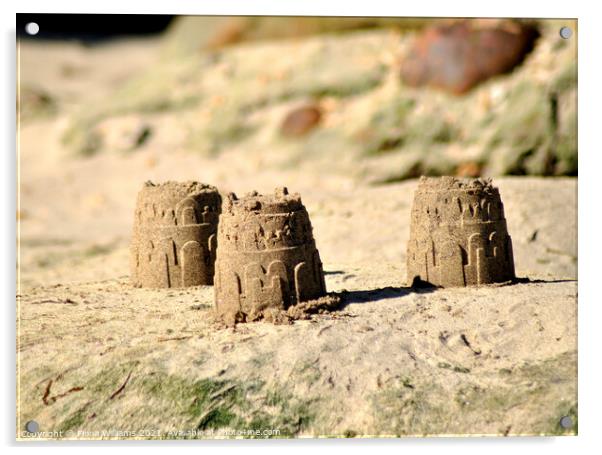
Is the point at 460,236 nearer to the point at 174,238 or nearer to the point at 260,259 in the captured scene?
the point at 260,259

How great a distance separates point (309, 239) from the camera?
8602mm

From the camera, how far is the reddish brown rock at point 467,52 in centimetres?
1474

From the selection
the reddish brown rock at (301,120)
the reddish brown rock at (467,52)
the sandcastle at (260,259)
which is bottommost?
the sandcastle at (260,259)

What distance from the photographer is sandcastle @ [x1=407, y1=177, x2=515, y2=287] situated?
957cm

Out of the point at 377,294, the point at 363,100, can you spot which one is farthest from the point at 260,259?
the point at 363,100

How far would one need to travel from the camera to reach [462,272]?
31.4 feet

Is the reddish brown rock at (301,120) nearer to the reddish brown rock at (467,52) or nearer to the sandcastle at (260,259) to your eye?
the reddish brown rock at (467,52)

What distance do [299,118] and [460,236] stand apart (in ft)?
27.8

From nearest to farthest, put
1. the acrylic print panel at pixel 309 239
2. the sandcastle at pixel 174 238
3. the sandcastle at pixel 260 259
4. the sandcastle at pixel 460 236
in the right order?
the acrylic print panel at pixel 309 239, the sandcastle at pixel 260 259, the sandcastle at pixel 460 236, the sandcastle at pixel 174 238

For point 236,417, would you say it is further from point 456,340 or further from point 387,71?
point 387,71

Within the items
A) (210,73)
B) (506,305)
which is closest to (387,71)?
(210,73)

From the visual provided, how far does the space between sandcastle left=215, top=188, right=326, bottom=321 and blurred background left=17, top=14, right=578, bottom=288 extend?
437cm

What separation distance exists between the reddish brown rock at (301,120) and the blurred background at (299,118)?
0.09ft

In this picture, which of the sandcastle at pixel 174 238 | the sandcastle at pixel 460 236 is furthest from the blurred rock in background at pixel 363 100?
the sandcastle at pixel 174 238
